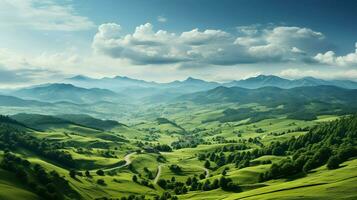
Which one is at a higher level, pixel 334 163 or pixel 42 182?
pixel 334 163

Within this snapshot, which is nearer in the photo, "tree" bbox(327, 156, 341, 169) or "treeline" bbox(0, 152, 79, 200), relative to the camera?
"tree" bbox(327, 156, 341, 169)

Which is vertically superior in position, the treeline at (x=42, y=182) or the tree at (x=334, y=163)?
the tree at (x=334, y=163)

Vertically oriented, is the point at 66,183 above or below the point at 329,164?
below

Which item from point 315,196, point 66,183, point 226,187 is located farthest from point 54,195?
point 315,196

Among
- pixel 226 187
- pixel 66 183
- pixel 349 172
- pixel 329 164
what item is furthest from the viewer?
pixel 66 183

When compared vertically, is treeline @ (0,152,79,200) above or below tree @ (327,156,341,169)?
below

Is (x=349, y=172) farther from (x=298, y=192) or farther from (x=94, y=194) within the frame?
(x=94, y=194)

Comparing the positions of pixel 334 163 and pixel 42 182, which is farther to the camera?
pixel 42 182

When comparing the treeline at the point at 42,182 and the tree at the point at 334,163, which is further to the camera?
the treeline at the point at 42,182
